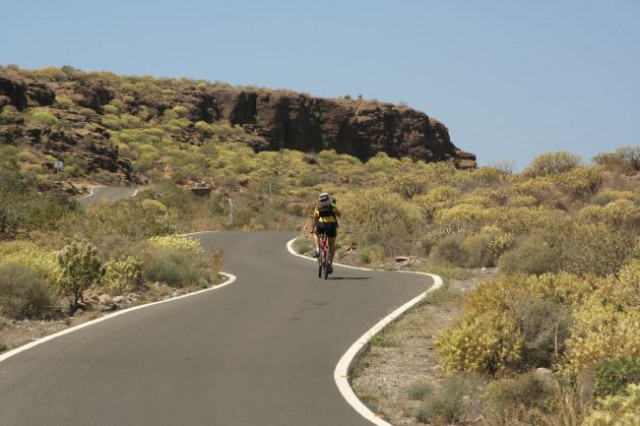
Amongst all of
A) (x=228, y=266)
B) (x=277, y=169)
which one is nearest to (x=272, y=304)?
(x=228, y=266)

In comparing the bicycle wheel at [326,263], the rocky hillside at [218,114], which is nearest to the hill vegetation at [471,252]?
the bicycle wheel at [326,263]

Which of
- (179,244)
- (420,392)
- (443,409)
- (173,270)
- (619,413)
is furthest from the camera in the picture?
(179,244)

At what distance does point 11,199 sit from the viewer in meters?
29.9

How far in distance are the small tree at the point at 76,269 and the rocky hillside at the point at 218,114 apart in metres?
57.1

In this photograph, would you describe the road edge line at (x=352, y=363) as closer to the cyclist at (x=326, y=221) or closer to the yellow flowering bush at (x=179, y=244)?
the cyclist at (x=326, y=221)

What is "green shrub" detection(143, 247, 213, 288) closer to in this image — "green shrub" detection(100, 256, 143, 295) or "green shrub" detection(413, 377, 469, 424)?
"green shrub" detection(100, 256, 143, 295)

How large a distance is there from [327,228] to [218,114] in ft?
269

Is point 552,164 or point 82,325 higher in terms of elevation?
point 552,164

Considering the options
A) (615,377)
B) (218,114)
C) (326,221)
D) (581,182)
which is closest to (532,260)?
(326,221)

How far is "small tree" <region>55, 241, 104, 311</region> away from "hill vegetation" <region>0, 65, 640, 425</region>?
3 cm

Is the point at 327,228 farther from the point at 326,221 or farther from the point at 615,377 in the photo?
the point at 615,377

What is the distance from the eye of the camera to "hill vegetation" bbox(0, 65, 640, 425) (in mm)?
8211

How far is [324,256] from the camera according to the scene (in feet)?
65.2

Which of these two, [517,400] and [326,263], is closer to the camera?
[517,400]
